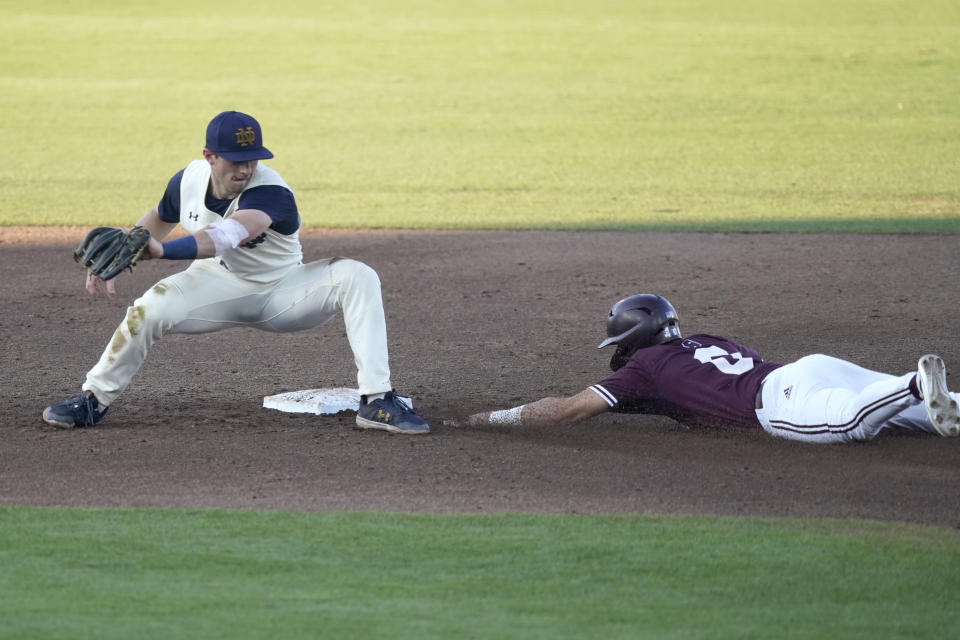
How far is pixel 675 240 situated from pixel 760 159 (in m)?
6.31

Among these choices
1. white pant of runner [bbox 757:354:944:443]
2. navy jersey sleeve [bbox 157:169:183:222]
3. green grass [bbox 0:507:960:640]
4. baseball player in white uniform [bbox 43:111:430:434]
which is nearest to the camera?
green grass [bbox 0:507:960:640]

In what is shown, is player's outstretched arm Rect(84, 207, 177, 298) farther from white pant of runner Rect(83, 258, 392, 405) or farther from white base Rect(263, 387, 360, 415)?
white base Rect(263, 387, 360, 415)

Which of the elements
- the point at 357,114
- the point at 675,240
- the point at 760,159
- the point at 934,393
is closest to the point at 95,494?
the point at 934,393

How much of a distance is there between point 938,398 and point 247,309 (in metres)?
3.28

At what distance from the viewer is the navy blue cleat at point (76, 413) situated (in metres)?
6.60

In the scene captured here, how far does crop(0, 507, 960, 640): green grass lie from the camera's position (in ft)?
13.5

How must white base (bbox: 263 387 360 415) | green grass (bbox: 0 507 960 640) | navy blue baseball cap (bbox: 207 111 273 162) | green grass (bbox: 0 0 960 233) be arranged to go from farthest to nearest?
green grass (bbox: 0 0 960 233), white base (bbox: 263 387 360 415), navy blue baseball cap (bbox: 207 111 273 162), green grass (bbox: 0 507 960 640)

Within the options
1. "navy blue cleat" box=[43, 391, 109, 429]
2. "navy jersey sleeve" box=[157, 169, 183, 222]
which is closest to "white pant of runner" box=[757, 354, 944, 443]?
"navy jersey sleeve" box=[157, 169, 183, 222]

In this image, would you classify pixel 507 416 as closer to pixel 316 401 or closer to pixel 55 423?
pixel 316 401

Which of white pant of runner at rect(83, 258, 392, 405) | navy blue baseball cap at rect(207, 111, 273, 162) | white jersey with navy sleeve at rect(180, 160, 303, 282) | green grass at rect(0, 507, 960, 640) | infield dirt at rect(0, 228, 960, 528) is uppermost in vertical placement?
navy blue baseball cap at rect(207, 111, 273, 162)

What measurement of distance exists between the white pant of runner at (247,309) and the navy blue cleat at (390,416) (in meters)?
0.06

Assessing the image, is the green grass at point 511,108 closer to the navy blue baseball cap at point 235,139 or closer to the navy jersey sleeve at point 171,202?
the navy jersey sleeve at point 171,202

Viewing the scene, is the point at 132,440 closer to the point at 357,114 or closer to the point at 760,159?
the point at 760,159

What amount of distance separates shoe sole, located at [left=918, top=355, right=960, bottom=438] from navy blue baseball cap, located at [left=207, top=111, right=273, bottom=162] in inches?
121
